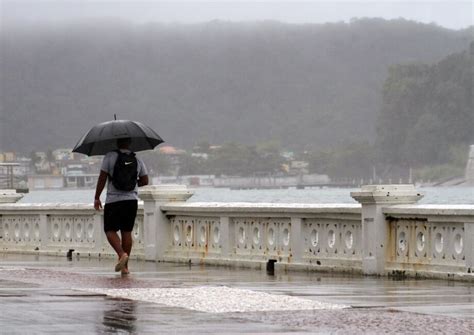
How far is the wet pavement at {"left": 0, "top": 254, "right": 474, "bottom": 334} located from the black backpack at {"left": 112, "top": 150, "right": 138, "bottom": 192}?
109 centimetres

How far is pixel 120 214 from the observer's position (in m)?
15.9

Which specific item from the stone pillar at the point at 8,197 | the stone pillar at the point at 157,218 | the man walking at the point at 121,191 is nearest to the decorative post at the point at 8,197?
the stone pillar at the point at 8,197

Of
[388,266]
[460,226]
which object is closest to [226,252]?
[388,266]

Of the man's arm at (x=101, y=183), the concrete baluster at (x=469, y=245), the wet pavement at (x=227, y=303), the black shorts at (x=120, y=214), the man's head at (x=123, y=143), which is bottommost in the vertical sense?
the wet pavement at (x=227, y=303)

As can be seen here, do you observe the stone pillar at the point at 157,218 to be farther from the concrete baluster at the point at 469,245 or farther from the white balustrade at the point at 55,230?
the concrete baluster at the point at 469,245

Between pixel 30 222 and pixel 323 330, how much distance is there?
1584 centimetres

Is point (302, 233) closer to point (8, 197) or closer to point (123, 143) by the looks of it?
point (123, 143)

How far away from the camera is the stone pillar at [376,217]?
16250 millimetres

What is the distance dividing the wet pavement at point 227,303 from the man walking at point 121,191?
18.2 inches

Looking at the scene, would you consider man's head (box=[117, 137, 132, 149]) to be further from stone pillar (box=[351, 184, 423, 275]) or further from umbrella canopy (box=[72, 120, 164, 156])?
stone pillar (box=[351, 184, 423, 275])

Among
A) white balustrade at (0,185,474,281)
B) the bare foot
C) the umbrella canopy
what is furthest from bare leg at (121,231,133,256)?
white balustrade at (0,185,474,281)

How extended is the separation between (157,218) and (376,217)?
502 centimetres

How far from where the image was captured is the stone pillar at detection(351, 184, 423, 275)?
16.2 m

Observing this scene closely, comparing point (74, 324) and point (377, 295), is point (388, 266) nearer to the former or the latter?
point (377, 295)
